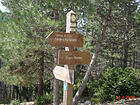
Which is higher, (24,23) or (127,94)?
(24,23)

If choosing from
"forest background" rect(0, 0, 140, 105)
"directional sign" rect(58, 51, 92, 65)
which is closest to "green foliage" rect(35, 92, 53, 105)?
"forest background" rect(0, 0, 140, 105)

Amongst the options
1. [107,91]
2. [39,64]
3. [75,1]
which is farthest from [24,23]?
[107,91]

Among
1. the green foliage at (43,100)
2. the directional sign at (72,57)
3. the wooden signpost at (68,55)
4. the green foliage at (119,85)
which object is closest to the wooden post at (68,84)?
the wooden signpost at (68,55)

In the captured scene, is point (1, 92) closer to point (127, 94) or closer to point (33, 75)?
point (33, 75)

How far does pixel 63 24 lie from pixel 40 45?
1.17m

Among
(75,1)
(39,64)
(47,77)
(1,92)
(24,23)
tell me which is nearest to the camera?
(24,23)

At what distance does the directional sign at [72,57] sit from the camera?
2.69 metres

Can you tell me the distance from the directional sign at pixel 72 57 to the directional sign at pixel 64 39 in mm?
186

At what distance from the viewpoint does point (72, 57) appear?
2.78 meters

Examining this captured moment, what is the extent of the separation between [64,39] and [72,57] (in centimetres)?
35

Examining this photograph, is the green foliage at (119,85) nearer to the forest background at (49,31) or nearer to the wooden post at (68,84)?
the forest background at (49,31)

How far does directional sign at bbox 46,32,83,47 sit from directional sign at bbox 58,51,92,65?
7.3 inches

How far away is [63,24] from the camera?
6.01 metres

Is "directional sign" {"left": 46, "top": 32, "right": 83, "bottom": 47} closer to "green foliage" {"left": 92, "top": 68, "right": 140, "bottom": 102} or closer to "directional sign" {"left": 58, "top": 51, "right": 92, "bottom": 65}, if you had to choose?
"directional sign" {"left": 58, "top": 51, "right": 92, "bottom": 65}
